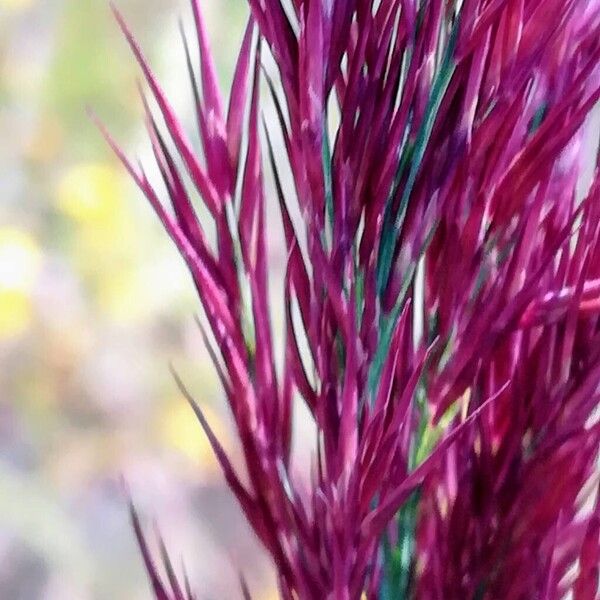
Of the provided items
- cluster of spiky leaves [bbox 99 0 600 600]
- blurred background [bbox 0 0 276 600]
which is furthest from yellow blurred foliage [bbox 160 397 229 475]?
cluster of spiky leaves [bbox 99 0 600 600]

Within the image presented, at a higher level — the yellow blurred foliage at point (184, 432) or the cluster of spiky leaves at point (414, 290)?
the yellow blurred foliage at point (184, 432)

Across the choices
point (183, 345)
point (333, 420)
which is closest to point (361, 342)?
point (333, 420)

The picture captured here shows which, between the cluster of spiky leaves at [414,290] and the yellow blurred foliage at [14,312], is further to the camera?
the yellow blurred foliage at [14,312]

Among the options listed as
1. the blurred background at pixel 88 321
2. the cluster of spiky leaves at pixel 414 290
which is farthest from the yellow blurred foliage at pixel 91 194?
the cluster of spiky leaves at pixel 414 290

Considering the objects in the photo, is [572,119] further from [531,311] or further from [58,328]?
[58,328]

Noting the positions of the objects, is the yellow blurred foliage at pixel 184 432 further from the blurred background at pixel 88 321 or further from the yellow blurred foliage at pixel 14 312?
the yellow blurred foliage at pixel 14 312

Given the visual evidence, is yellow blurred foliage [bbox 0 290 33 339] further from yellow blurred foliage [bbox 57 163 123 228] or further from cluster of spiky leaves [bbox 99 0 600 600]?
cluster of spiky leaves [bbox 99 0 600 600]
